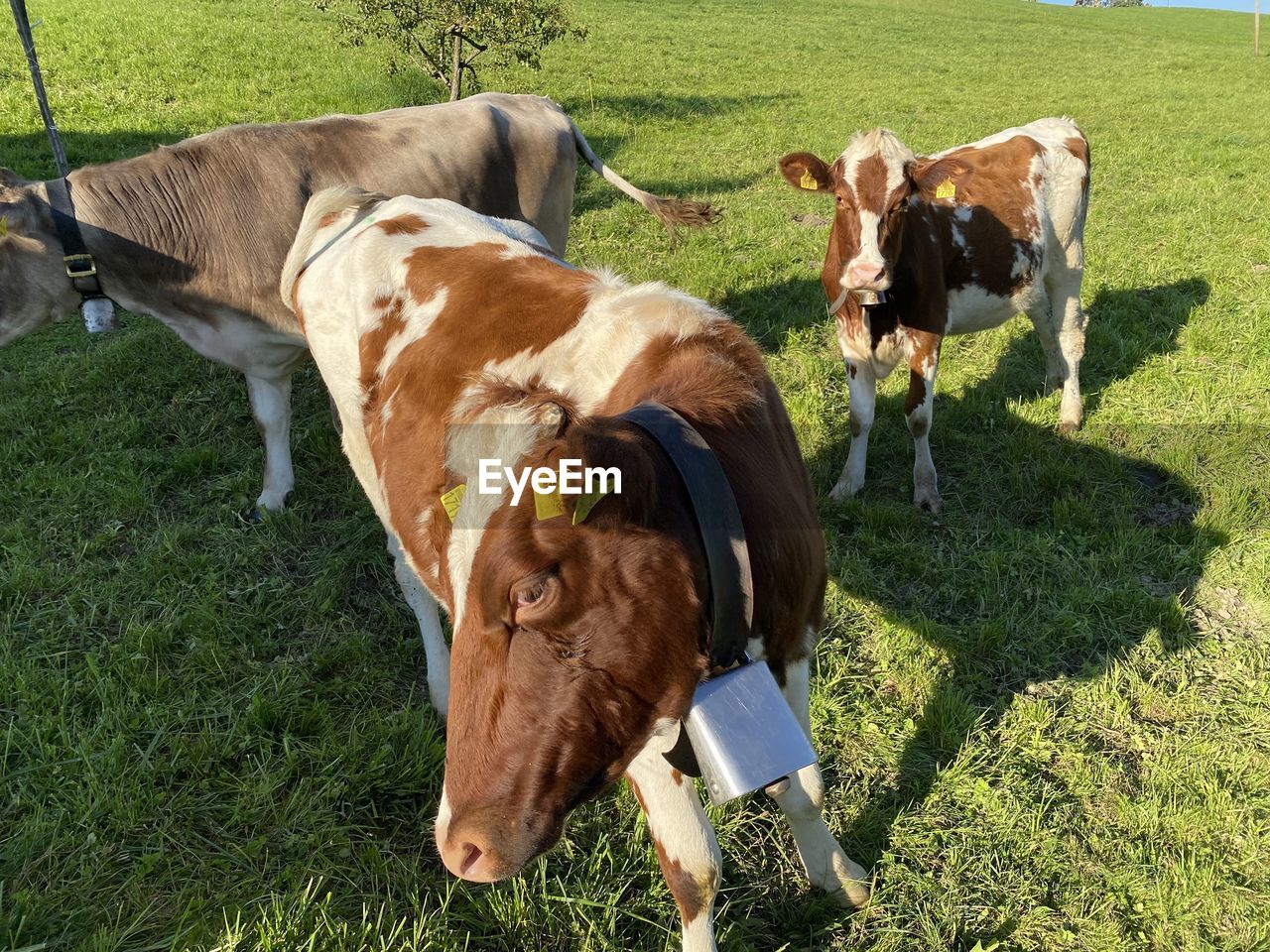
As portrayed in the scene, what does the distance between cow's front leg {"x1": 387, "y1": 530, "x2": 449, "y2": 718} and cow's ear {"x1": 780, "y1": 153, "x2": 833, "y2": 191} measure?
2995mm

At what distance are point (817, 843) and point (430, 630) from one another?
5.58 feet

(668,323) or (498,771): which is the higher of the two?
(668,323)

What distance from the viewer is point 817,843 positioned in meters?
2.51

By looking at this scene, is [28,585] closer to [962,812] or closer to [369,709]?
[369,709]

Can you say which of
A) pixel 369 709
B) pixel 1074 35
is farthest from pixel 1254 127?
pixel 1074 35

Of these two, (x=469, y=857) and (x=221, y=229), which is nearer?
(x=469, y=857)

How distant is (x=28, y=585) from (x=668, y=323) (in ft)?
11.1

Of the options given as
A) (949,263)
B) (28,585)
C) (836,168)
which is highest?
(836,168)

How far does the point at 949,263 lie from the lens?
4.76 metres

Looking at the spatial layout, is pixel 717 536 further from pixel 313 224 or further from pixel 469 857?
pixel 313 224

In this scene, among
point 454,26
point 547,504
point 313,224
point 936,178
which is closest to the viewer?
point 547,504

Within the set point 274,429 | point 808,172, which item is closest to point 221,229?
point 274,429

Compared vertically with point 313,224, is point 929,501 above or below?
below

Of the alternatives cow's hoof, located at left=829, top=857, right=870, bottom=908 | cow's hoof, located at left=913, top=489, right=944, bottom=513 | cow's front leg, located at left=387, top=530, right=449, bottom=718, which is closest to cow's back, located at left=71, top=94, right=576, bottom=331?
cow's front leg, located at left=387, top=530, right=449, bottom=718
